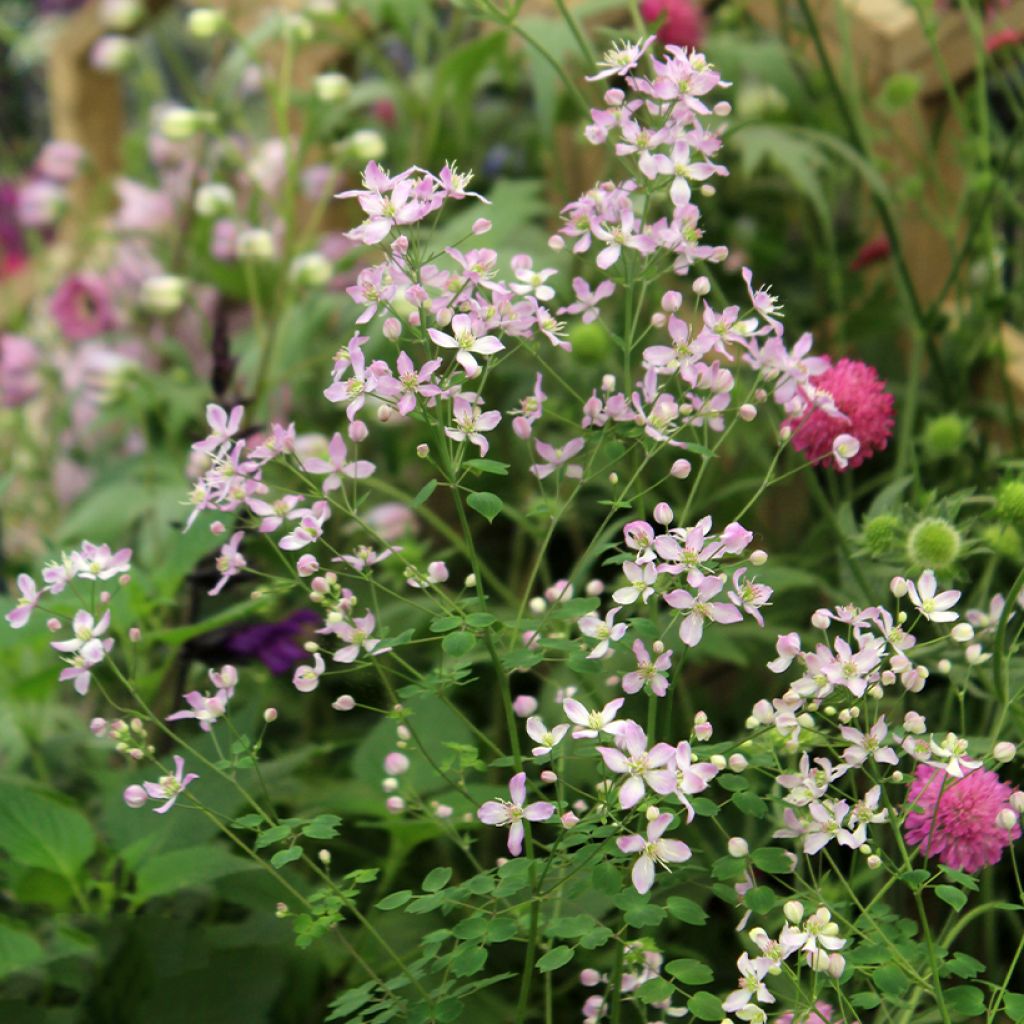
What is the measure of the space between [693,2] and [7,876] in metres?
1.07

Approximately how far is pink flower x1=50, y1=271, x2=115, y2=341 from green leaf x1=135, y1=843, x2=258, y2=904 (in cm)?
94

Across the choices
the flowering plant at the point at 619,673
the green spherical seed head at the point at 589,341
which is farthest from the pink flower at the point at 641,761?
the green spherical seed head at the point at 589,341

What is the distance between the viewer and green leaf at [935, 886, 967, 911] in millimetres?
487

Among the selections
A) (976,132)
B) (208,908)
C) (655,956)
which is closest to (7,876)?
(208,908)

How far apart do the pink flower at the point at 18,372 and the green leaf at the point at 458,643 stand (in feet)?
3.91

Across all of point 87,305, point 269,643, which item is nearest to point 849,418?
point 269,643

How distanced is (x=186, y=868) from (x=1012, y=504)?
0.47m

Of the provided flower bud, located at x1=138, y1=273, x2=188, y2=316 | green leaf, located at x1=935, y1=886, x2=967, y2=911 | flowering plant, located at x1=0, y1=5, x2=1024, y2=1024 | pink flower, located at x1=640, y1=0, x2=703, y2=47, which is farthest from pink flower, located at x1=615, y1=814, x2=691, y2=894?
flower bud, located at x1=138, y1=273, x2=188, y2=316

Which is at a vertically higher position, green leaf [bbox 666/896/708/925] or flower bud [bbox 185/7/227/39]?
flower bud [bbox 185/7/227/39]

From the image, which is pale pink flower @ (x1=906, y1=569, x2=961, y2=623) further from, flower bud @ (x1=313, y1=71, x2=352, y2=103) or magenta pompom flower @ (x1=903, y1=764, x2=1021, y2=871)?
flower bud @ (x1=313, y1=71, x2=352, y2=103)

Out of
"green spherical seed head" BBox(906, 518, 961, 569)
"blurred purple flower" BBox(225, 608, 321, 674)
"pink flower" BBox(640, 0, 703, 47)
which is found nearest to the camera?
"green spherical seed head" BBox(906, 518, 961, 569)

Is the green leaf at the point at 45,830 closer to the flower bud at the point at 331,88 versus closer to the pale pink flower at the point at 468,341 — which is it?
the pale pink flower at the point at 468,341

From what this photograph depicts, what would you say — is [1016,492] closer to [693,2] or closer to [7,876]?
[7,876]

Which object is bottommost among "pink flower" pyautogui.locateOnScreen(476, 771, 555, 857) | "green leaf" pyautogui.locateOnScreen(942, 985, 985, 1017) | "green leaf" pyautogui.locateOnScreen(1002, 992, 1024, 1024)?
"green leaf" pyautogui.locateOnScreen(942, 985, 985, 1017)
